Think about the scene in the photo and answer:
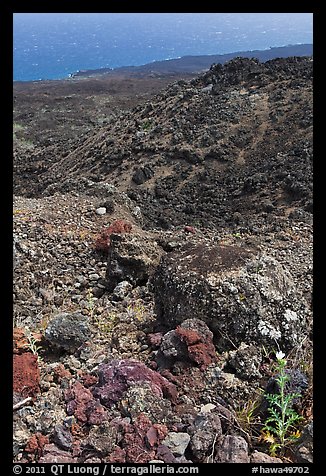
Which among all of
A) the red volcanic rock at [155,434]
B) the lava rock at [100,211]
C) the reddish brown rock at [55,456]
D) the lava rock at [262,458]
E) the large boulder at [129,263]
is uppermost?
the lava rock at [100,211]

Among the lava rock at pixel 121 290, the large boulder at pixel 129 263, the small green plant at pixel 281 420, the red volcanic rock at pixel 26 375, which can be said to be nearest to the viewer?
the small green plant at pixel 281 420

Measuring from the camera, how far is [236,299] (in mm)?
3734

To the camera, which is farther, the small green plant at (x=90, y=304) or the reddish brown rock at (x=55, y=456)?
the small green plant at (x=90, y=304)

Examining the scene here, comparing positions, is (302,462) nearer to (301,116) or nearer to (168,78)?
(301,116)

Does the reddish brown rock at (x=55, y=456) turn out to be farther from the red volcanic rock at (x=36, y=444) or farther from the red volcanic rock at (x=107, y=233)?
the red volcanic rock at (x=107, y=233)

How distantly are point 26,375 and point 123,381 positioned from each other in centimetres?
68

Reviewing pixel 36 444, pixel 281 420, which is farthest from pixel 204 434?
pixel 36 444

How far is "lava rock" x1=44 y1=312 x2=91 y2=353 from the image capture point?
380 centimetres

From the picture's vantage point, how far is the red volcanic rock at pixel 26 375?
3176 millimetres

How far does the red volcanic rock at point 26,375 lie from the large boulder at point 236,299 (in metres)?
1.18

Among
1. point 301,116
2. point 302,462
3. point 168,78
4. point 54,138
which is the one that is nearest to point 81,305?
point 302,462

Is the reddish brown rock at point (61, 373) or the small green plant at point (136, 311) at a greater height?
the small green plant at point (136, 311)

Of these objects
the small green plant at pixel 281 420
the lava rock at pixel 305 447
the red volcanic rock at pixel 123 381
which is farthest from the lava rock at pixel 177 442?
the lava rock at pixel 305 447

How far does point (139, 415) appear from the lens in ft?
9.16
